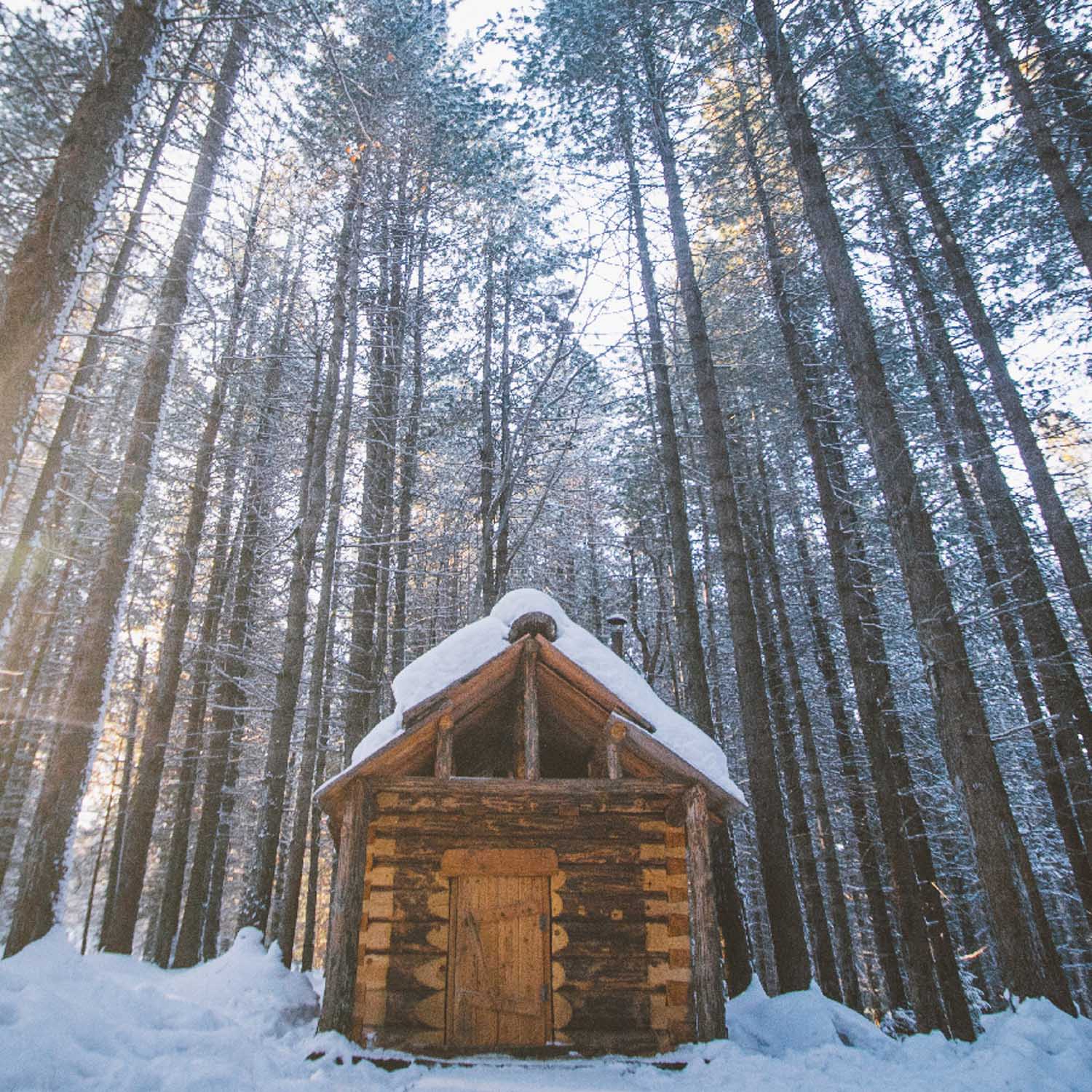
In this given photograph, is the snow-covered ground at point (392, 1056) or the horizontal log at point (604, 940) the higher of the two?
the horizontal log at point (604, 940)

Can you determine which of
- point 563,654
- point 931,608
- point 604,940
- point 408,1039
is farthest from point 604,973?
point 931,608

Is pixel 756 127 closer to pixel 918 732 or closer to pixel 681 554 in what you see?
pixel 681 554

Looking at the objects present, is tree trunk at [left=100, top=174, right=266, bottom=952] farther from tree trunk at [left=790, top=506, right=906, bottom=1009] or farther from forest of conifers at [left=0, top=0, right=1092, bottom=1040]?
tree trunk at [left=790, top=506, right=906, bottom=1009]

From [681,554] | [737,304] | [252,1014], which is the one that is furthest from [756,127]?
[252,1014]

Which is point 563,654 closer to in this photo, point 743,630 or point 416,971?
point 416,971

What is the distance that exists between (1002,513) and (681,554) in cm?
599

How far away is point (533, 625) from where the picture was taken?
7.76 m

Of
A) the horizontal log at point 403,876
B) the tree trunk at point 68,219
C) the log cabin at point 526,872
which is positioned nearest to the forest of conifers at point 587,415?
the tree trunk at point 68,219

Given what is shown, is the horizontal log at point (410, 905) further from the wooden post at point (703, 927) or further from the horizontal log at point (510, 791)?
the wooden post at point (703, 927)

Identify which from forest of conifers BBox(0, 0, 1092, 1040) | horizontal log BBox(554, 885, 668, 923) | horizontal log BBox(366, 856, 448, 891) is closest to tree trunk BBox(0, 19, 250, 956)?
forest of conifers BBox(0, 0, 1092, 1040)

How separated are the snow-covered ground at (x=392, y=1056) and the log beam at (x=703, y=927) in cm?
25

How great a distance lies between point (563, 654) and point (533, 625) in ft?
1.55

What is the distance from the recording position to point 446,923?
Result: 7.27 meters

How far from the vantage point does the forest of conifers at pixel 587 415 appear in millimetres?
7691
